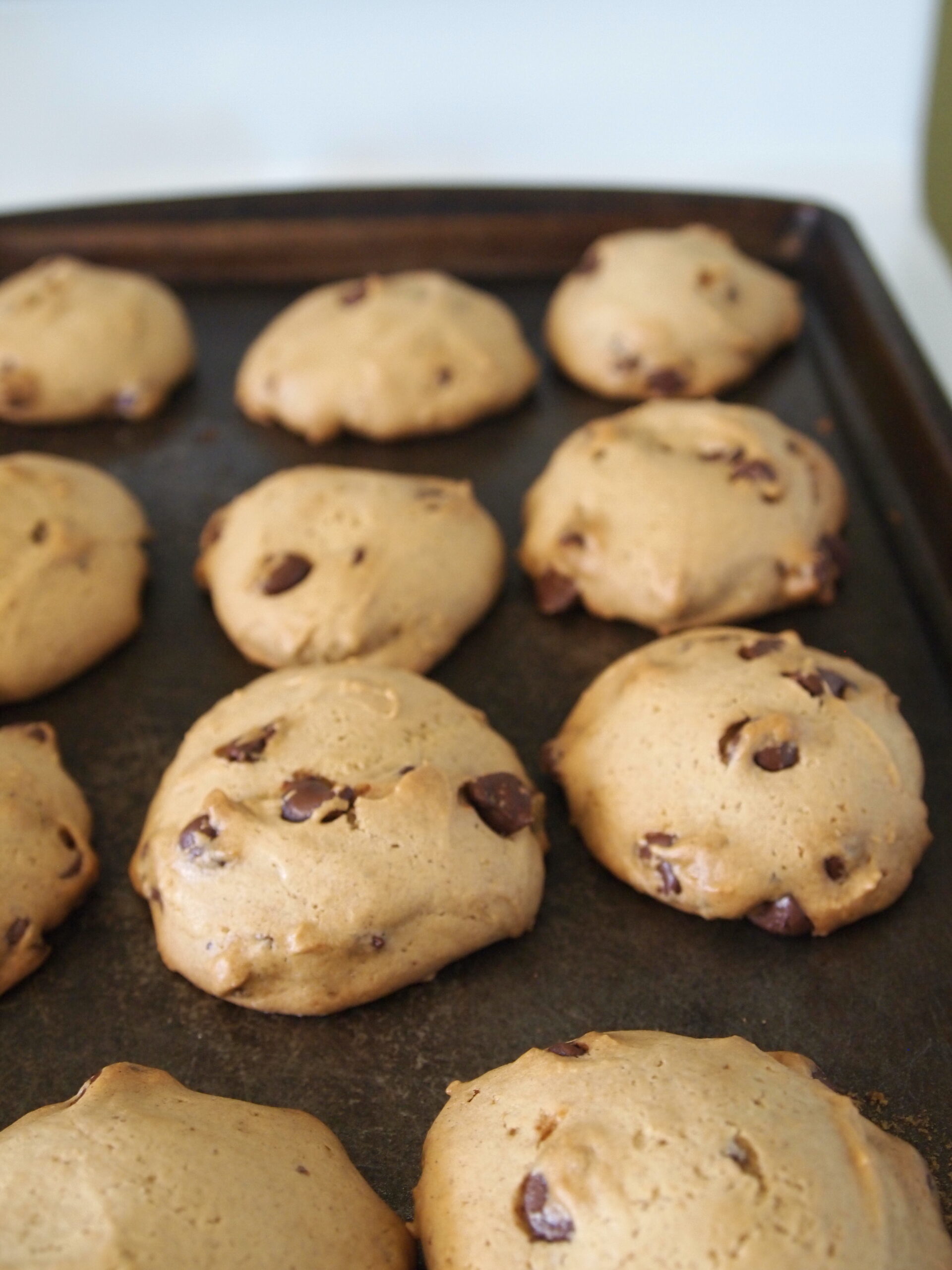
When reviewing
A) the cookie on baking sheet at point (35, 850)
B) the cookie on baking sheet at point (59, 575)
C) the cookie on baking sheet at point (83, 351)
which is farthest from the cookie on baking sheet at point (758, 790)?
the cookie on baking sheet at point (83, 351)

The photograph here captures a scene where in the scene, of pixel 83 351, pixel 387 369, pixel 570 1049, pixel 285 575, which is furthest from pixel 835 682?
pixel 83 351

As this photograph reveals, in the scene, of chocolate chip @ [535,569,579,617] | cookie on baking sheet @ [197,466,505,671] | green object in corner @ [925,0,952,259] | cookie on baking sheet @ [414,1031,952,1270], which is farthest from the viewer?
green object in corner @ [925,0,952,259]

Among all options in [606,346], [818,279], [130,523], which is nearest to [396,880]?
[130,523]

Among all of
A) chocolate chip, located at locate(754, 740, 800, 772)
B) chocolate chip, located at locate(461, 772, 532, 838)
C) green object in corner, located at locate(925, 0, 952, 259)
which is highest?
green object in corner, located at locate(925, 0, 952, 259)

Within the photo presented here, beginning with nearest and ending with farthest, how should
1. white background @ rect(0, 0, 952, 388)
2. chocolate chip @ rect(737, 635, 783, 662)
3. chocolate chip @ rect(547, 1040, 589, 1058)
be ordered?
chocolate chip @ rect(547, 1040, 589, 1058) < chocolate chip @ rect(737, 635, 783, 662) < white background @ rect(0, 0, 952, 388)

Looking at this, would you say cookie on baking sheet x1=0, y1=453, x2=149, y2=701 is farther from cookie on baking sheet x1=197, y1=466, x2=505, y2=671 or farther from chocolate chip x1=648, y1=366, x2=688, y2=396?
chocolate chip x1=648, y1=366, x2=688, y2=396

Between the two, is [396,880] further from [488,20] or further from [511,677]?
[488,20]

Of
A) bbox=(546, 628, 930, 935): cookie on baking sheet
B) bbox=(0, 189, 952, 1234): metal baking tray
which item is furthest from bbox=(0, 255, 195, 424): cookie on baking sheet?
bbox=(546, 628, 930, 935): cookie on baking sheet
